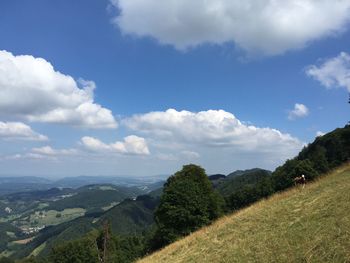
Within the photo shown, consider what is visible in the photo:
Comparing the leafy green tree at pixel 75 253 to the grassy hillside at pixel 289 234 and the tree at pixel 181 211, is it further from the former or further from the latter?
the grassy hillside at pixel 289 234

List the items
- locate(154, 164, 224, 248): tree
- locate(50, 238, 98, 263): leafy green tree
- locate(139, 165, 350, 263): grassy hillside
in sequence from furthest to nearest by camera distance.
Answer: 1. locate(50, 238, 98, 263): leafy green tree
2. locate(154, 164, 224, 248): tree
3. locate(139, 165, 350, 263): grassy hillside

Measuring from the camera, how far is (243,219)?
25203mm

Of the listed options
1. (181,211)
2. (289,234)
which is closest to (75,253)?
(181,211)

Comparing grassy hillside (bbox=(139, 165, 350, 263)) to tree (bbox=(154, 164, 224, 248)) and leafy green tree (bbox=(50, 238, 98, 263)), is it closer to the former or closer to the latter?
tree (bbox=(154, 164, 224, 248))

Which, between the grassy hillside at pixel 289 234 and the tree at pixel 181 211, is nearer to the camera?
the grassy hillside at pixel 289 234

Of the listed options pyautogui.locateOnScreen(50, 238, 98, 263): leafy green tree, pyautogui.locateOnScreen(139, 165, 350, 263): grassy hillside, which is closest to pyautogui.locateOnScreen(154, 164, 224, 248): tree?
pyautogui.locateOnScreen(139, 165, 350, 263): grassy hillside

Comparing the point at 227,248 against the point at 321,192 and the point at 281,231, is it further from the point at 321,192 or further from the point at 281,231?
the point at 321,192

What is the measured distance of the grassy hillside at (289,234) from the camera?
49.0 feet

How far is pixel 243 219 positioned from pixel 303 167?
7742cm

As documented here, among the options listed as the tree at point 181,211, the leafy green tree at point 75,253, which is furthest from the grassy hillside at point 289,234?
the leafy green tree at point 75,253

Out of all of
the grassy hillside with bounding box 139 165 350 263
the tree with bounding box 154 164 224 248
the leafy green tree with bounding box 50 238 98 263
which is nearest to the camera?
the grassy hillside with bounding box 139 165 350 263

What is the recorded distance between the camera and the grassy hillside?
14.9 m

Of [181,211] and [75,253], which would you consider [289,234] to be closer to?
[181,211]

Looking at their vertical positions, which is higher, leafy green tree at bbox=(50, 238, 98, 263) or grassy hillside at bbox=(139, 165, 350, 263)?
grassy hillside at bbox=(139, 165, 350, 263)
